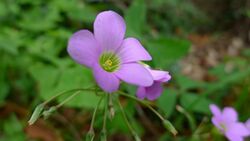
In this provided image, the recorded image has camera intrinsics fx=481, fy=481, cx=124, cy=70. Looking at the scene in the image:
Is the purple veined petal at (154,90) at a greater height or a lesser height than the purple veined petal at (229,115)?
greater

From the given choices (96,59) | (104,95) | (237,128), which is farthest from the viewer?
(237,128)

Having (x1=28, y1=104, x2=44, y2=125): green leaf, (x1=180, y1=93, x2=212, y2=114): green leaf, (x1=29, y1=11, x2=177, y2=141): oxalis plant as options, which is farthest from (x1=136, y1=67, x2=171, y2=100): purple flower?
(x1=180, y1=93, x2=212, y2=114): green leaf

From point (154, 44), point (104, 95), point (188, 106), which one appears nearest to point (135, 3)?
point (154, 44)

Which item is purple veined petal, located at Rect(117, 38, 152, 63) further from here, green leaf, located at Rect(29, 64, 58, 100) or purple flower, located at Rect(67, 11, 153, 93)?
green leaf, located at Rect(29, 64, 58, 100)

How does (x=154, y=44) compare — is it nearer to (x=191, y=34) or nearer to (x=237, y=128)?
(x=237, y=128)

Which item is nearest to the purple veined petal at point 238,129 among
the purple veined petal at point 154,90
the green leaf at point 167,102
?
the green leaf at point 167,102

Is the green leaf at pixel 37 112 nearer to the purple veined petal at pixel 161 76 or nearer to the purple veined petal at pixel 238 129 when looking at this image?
the purple veined petal at pixel 161 76

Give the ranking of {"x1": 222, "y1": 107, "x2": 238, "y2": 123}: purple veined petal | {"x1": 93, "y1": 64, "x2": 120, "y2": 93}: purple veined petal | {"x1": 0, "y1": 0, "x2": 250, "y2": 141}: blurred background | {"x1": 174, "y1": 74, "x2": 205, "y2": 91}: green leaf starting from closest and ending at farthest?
{"x1": 93, "y1": 64, "x2": 120, "y2": 93}: purple veined petal, {"x1": 222, "y1": 107, "x2": 238, "y2": 123}: purple veined petal, {"x1": 0, "y1": 0, "x2": 250, "y2": 141}: blurred background, {"x1": 174, "y1": 74, "x2": 205, "y2": 91}: green leaf
